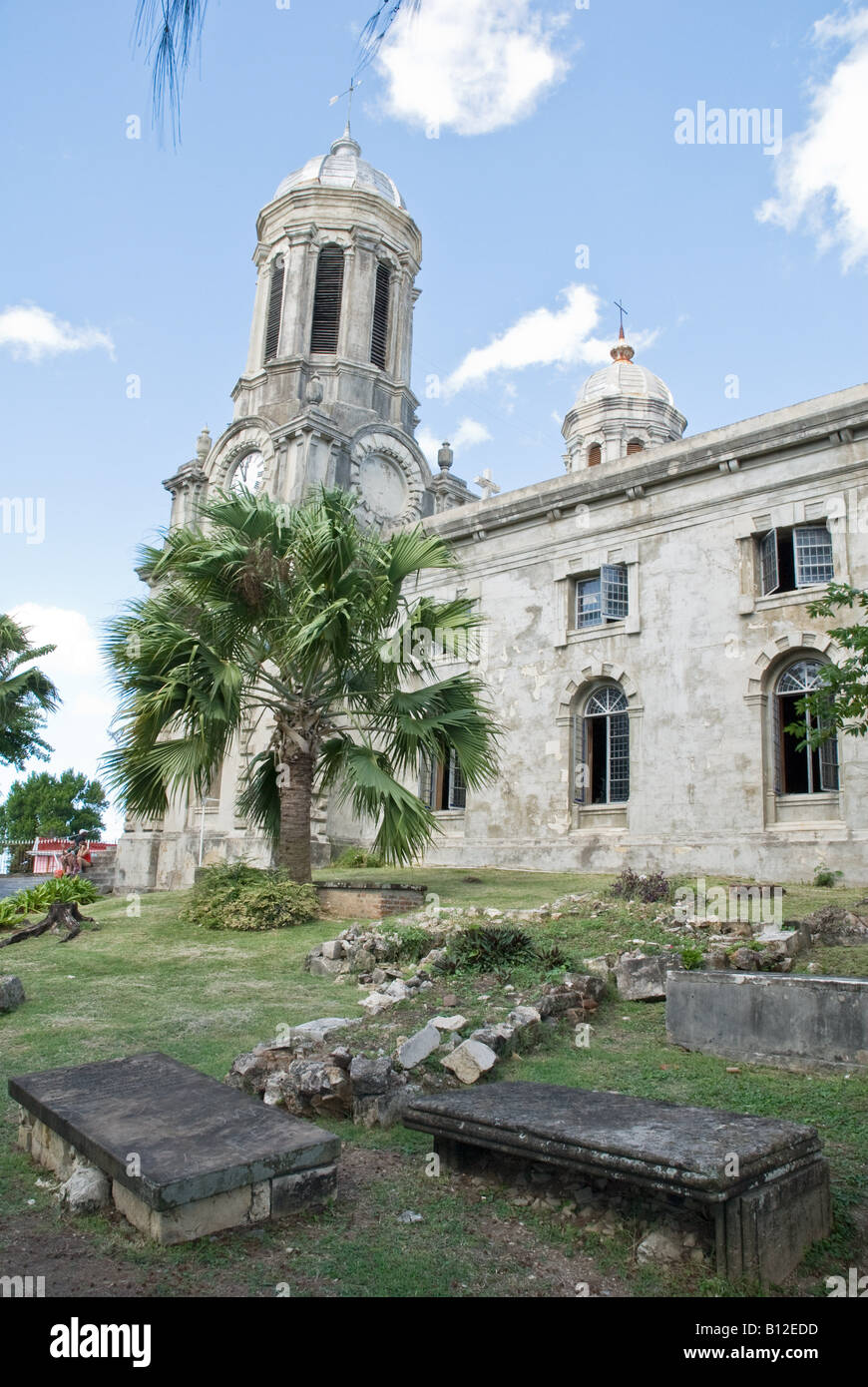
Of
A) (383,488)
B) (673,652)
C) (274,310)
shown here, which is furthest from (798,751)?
(274,310)

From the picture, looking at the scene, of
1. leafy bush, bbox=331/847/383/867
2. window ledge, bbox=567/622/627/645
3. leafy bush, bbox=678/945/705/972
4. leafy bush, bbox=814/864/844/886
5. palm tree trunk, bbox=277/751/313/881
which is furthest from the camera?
leafy bush, bbox=331/847/383/867

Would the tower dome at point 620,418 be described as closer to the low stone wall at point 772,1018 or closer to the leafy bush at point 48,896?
the leafy bush at point 48,896

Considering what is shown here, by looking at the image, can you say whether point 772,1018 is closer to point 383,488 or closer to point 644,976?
point 644,976

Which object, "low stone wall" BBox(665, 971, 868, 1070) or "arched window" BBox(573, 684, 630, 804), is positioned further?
"arched window" BBox(573, 684, 630, 804)

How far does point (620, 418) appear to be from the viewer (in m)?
35.4

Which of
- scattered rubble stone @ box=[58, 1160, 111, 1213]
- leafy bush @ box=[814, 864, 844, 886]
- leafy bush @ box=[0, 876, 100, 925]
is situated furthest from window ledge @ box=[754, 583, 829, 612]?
scattered rubble stone @ box=[58, 1160, 111, 1213]

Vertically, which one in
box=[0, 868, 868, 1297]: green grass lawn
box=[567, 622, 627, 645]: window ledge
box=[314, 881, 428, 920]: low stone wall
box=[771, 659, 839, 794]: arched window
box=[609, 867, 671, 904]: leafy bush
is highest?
box=[567, 622, 627, 645]: window ledge

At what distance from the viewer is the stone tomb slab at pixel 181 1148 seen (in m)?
3.90

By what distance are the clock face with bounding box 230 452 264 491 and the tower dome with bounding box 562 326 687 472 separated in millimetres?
13237

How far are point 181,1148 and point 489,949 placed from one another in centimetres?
581

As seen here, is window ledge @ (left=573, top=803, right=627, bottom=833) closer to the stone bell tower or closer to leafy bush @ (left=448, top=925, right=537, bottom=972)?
leafy bush @ (left=448, top=925, right=537, bottom=972)

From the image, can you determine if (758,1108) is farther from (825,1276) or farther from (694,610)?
(694,610)

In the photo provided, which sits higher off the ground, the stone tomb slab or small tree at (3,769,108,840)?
small tree at (3,769,108,840)

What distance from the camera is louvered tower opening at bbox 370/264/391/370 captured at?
95.5ft
